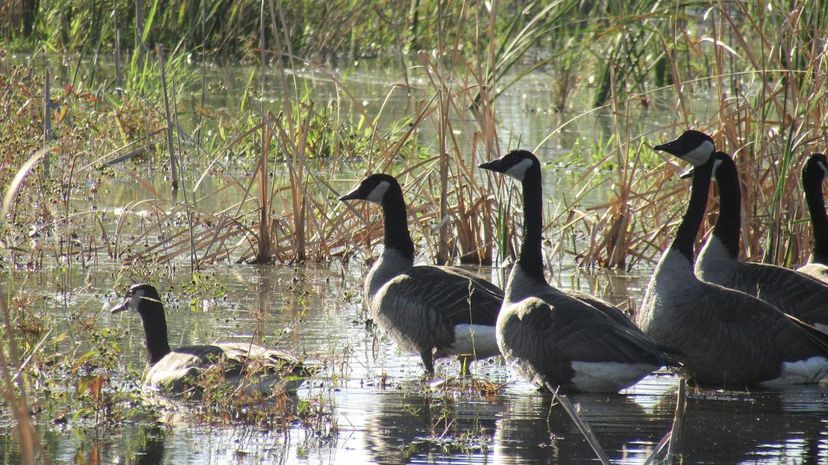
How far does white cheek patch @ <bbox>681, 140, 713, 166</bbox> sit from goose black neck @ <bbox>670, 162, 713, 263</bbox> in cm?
4

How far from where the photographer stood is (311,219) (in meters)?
9.62

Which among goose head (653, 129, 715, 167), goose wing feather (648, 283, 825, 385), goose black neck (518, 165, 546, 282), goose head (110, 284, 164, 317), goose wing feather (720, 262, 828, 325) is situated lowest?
goose wing feather (648, 283, 825, 385)

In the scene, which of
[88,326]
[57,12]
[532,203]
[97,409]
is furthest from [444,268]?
[57,12]

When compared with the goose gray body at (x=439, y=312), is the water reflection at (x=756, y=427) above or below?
below

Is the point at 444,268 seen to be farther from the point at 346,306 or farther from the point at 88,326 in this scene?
the point at 88,326

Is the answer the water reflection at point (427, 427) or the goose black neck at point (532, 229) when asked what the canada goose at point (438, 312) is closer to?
the goose black neck at point (532, 229)

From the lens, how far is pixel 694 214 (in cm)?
731

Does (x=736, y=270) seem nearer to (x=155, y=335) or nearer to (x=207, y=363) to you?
(x=207, y=363)

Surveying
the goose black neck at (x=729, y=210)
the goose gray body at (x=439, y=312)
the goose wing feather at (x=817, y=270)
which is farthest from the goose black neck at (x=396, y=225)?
the goose wing feather at (x=817, y=270)

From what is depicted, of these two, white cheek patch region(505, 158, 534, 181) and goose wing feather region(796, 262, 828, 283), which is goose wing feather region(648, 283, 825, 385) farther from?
white cheek patch region(505, 158, 534, 181)

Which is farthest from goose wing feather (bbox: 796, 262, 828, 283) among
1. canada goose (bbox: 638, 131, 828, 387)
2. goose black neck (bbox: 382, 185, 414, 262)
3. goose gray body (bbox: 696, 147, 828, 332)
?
goose black neck (bbox: 382, 185, 414, 262)

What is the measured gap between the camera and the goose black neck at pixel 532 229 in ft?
22.7

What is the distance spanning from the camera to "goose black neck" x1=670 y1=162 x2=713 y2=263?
7.11 m

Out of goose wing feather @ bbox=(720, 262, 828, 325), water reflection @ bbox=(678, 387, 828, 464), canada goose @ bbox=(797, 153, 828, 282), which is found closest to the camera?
water reflection @ bbox=(678, 387, 828, 464)
